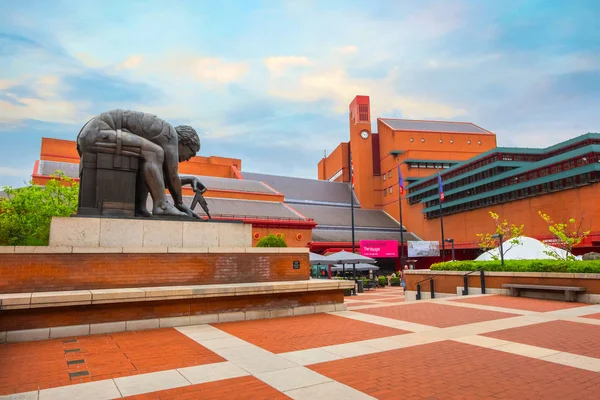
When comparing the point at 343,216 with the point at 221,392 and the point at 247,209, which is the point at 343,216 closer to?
the point at 247,209

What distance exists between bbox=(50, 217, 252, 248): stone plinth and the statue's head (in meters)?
2.42

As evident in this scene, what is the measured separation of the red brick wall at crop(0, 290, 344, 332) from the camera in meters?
7.29

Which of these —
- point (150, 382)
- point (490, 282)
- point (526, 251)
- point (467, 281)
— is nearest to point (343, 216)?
point (526, 251)

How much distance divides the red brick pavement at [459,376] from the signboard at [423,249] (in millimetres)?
39160

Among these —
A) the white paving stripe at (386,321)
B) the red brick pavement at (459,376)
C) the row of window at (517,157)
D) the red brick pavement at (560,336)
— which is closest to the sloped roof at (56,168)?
the white paving stripe at (386,321)

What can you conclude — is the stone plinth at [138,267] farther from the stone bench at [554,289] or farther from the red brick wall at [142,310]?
the stone bench at [554,289]

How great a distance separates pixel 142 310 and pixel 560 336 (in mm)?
8537

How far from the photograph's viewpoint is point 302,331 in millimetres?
8266

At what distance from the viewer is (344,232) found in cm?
5172

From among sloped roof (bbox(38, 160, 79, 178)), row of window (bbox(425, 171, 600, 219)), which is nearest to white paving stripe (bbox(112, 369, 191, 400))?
row of window (bbox(425, 171, 600, 219))

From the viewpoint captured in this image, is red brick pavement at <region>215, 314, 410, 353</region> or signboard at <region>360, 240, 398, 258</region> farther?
signboard at <region>360, 240, 398, 258</region>

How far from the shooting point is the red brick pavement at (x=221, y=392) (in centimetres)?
446

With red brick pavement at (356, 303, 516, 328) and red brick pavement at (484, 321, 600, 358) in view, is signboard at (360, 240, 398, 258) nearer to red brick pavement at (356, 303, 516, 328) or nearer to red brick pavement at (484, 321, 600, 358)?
red brick pavement at (356, 303, 516, 328)

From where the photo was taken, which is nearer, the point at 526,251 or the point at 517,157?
the point at 526,251
